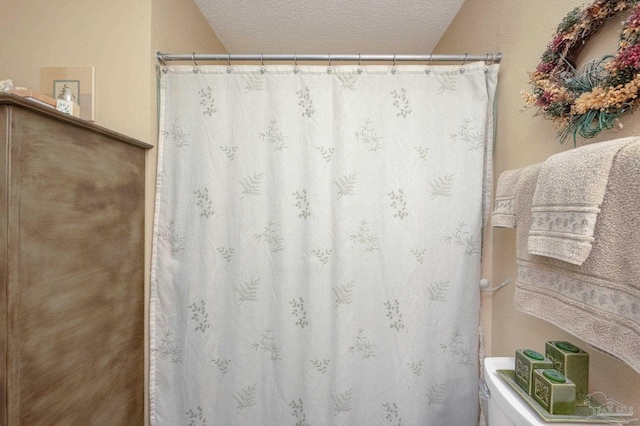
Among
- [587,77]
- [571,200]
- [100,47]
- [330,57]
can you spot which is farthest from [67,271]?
[587,77]

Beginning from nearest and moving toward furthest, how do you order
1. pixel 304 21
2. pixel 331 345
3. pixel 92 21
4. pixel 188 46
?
pixel 92 21 < pixel 331 345 < pixel 188 46 < pixel 304 21

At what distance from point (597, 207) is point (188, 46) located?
179cm

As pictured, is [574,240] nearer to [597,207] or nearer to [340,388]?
[597,207]

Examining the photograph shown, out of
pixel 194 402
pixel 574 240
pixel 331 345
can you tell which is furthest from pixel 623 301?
pixel 194 402

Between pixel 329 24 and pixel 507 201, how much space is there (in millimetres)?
1433

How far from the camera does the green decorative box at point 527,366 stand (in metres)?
0.73

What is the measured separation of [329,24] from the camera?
1688 millimetres

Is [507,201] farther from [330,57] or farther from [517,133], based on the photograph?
[330,57]

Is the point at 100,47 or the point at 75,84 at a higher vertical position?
the point at 100,47

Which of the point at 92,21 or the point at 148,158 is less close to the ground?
the point at 92,21

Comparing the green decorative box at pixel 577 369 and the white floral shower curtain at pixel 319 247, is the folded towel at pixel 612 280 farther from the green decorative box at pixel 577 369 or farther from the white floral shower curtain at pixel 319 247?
the white floral shower curtain at pixel 319 247

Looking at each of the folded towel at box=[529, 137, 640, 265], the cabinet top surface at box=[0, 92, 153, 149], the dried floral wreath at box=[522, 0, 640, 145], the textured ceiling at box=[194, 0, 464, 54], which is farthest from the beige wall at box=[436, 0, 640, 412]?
the cabinet top surface at box=[0, 92, 153, 149]

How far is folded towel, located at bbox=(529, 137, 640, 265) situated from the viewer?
2.00 feet

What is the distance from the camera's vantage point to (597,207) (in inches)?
24.0
